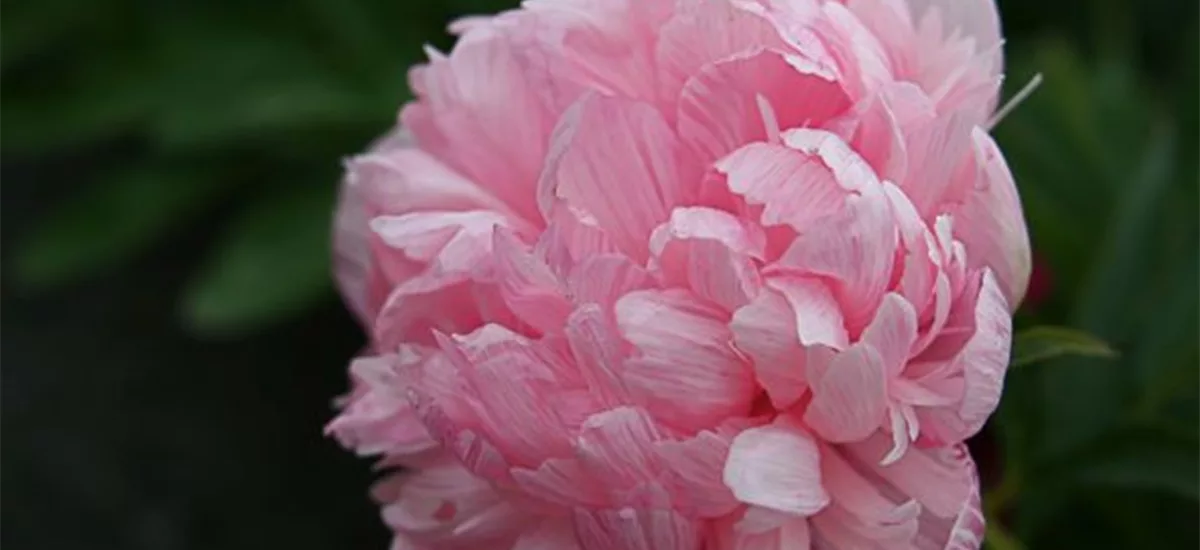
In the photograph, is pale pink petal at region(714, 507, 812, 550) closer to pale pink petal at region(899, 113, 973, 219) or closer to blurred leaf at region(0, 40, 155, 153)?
pale pink petal at region(899, 113, 973, 219)

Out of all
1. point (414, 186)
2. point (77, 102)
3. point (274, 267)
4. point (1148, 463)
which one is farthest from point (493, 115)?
point (77, 102)

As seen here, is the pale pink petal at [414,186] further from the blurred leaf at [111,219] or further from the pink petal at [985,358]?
the blurred leaf at [111,219]

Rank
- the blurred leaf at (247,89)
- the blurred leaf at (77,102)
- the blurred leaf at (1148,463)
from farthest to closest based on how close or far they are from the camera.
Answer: the blurred leaf at (77,102) < the blurred leaf at (247,89) < the blurred leaf at (1148,463)

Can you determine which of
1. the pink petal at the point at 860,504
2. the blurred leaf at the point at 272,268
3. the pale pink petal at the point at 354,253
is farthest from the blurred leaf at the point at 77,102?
the pink petal at the point at 860,504

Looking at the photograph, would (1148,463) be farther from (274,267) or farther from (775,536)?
(274,267)

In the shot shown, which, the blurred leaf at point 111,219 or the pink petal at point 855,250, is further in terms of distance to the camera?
the blurred leaf at point 111,219

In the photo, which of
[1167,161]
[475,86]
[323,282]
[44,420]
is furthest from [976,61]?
[44,420]

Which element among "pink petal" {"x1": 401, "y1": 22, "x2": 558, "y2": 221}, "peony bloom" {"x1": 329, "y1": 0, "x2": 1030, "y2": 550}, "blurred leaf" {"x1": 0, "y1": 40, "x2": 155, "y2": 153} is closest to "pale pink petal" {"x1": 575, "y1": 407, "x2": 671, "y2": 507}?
"peony bloom" {"x1": 329, "y1": 0, "x2": 1030, "y2": 550}

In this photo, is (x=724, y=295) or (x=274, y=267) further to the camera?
(x=274, y=267)
